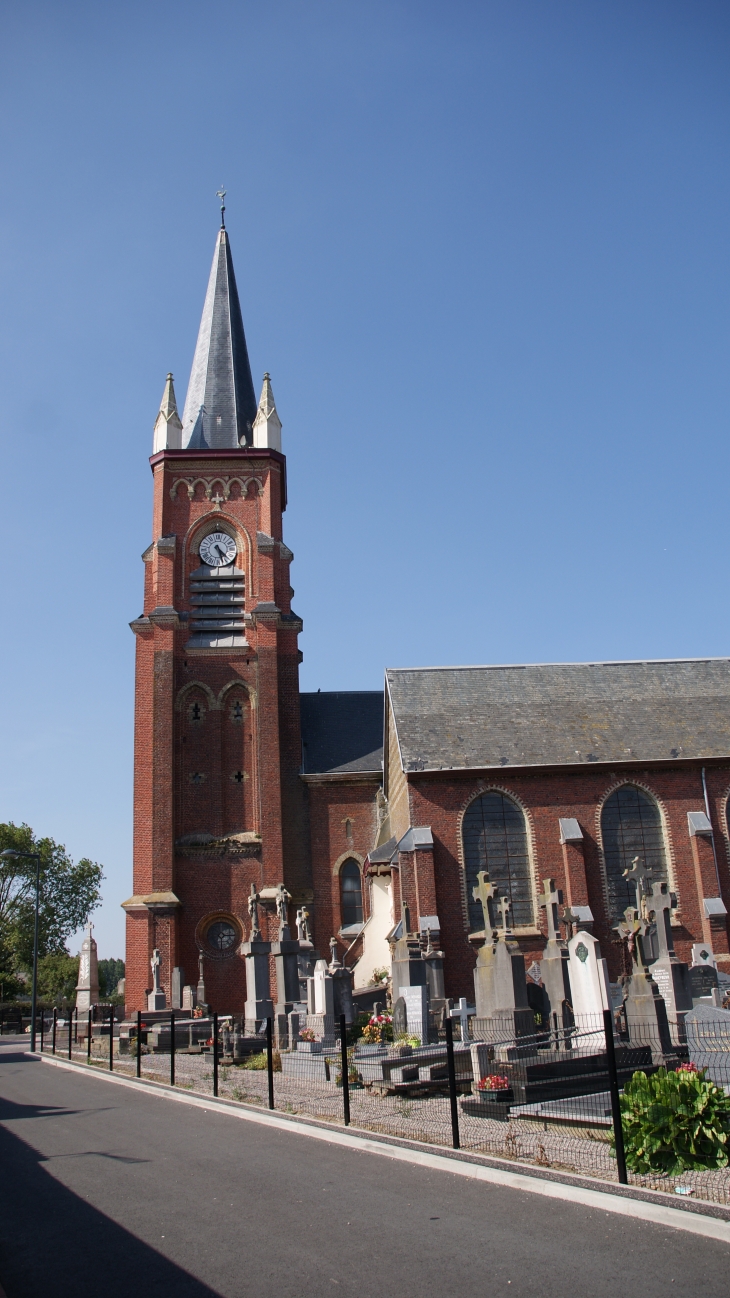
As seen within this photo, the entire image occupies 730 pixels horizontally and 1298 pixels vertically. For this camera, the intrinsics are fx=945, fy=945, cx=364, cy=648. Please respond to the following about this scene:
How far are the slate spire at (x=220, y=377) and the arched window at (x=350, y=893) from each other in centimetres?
1557

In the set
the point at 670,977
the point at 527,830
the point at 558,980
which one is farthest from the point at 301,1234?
the point at 527,830

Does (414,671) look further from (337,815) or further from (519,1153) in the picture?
(519,1153)

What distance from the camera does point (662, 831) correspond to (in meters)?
27.0

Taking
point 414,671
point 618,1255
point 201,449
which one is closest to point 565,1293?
point 618,1255

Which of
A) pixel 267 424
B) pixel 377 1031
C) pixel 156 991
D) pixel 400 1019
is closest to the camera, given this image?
pixel 377 1031

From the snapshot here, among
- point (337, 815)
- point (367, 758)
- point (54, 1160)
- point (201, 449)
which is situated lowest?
point (54, 1160)

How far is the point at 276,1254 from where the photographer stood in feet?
19.1

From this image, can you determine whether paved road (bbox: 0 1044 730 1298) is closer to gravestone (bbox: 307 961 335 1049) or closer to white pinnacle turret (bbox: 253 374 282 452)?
gravestone (bbox: 307 961 335 1049)

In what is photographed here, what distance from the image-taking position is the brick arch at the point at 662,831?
26281 mm

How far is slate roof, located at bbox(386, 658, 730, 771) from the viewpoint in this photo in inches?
1073

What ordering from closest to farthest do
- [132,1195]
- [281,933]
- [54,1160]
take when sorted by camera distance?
[132,1195] < [54,1160] < [281,933]

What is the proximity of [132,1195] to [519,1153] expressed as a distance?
3.35 m

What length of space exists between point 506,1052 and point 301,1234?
6.62m

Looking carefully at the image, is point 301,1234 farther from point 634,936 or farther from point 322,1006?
point 322,1006
